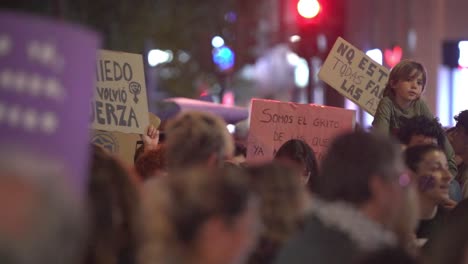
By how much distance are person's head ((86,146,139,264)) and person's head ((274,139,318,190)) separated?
2.72 metres

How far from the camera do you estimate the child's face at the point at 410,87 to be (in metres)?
9.19

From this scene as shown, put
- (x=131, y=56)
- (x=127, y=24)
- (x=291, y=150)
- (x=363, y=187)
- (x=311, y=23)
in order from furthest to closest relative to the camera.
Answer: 1. (x=127, y=24)
2. (x=311, y=23)
3. (x=131, y=56)
4. (x=291, y=150)
5. (x=363, y=187)

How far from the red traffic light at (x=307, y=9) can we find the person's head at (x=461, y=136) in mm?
8775

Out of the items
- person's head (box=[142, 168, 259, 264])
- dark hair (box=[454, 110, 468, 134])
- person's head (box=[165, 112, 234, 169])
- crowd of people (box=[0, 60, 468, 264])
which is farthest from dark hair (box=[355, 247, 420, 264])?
dark hair (box=[454, 110, 468, 134])

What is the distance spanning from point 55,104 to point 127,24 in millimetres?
30614

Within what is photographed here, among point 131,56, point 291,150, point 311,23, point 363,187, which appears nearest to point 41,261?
point 363,187

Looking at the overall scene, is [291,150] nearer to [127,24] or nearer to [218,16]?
[127,24]

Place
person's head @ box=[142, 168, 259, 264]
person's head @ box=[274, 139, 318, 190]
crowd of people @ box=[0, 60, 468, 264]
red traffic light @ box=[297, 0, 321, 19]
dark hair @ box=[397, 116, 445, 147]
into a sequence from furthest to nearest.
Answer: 1. red traffic light @ box=[297, 0, 321, 19]
2. dark hair @ box=[397, 116, 445, 147]
3. person's head @ box=[274, 139, 318, 190]
4. person's head @ box=[142, 168, 259, 264]
5. crowd of people @ box=[0, 60, 468, 264]

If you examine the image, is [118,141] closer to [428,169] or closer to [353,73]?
[353,73]

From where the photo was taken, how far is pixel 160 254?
4434 mm

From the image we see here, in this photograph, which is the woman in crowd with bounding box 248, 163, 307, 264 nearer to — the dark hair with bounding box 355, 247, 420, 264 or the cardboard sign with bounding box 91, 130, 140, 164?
the dark hair with bounding box 355, 247, 420, 264

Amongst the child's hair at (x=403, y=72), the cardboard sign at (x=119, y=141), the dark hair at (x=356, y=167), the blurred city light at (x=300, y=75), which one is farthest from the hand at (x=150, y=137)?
the blurred city light at (x=300, y=75)

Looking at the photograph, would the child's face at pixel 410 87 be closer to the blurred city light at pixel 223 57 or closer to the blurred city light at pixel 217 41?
the blurred city light at pixel 217 41

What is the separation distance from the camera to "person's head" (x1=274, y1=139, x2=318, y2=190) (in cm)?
800
